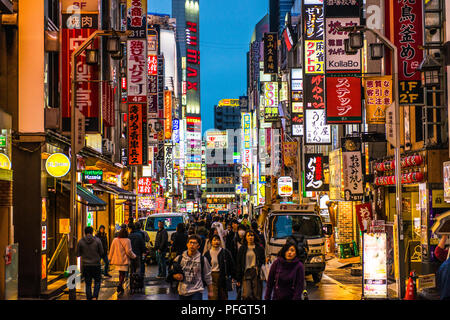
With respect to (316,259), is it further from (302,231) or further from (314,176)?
(314,176)

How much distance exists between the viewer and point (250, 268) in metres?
12.5

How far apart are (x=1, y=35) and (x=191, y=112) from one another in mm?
178439

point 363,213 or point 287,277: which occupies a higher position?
point 363,213

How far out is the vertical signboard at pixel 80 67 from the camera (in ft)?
63.0

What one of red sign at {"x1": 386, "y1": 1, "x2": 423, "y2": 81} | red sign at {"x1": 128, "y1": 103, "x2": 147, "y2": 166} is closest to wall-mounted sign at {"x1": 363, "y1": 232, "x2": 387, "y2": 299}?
red sign at {"x1": 386, "y1": 1, "x2": 423, "y2": 81}

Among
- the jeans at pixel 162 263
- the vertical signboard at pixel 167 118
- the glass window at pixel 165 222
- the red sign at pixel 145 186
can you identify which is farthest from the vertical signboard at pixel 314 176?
the vertical signboard at pixel 167 118

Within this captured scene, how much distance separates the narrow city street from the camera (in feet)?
56.6

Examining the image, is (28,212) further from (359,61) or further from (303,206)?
(359,61)

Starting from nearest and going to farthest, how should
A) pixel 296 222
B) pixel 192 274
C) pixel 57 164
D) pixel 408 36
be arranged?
1. pixel 192 274
2. pixel 57 164
3. pixel 408 36
4. pixel 296 222

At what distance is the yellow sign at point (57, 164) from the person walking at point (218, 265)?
8.05 m

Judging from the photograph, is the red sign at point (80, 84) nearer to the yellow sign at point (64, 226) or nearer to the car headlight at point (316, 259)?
the yellow sign at point (64, 226)

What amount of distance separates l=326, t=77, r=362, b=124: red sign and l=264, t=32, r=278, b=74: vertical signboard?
1328 inches

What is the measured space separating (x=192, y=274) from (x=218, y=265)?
1.25 meters

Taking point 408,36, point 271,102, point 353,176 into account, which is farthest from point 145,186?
point 408,36
